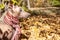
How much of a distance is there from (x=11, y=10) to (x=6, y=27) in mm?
301

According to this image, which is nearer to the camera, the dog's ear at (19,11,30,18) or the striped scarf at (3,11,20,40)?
the striped scarf at (3,11,20,40)

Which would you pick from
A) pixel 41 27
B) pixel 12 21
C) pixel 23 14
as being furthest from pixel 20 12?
pixel 41 27

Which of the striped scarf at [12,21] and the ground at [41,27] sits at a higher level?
the striped scarf at [12,21]

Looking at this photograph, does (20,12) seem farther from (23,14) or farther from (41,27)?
(41,27)

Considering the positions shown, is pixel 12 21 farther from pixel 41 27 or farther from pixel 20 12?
pixel 41 27

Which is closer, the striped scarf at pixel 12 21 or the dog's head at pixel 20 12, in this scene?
the striped scarf at pixel 12 21

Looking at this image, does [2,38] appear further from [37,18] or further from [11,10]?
[37,18]

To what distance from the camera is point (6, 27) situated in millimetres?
1344

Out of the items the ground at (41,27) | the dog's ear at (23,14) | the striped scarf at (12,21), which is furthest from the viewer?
the dog's ear at (23,14)

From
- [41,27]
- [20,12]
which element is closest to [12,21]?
[20,12]

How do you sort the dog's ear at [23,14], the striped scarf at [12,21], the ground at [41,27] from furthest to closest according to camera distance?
the dog's ear at [23,14] < the ground at [41,27] < the striped scarf at [12,21]

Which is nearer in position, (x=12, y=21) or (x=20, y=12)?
(x=12, y=21)

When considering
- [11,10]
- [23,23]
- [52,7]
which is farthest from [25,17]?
[52,7]

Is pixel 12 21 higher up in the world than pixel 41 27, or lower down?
higher up
